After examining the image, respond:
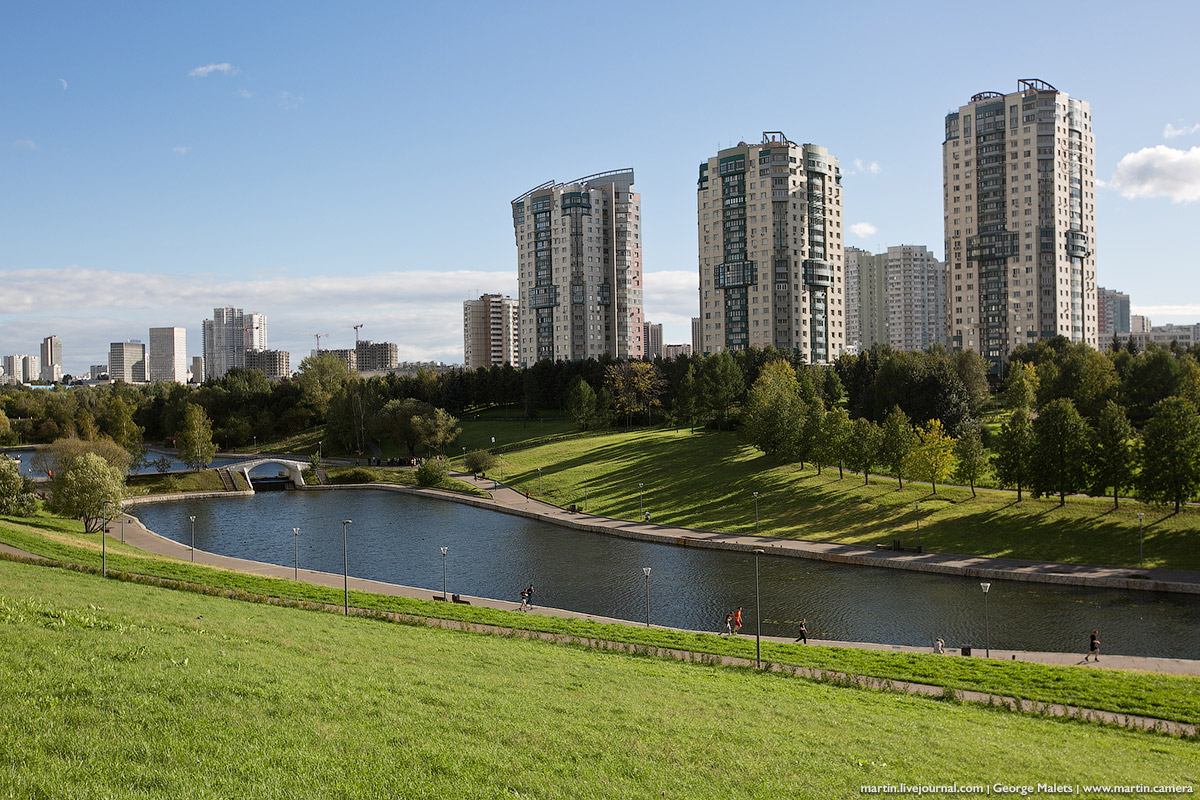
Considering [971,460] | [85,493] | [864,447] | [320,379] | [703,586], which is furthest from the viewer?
[320,379]

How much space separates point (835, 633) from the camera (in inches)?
1357

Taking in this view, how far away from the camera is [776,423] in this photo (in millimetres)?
69250

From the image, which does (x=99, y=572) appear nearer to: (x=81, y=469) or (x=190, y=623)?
(x=190, y=623)

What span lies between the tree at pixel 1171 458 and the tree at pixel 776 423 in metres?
25.0

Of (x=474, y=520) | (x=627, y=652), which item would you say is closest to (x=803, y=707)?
(x=627, y=652)

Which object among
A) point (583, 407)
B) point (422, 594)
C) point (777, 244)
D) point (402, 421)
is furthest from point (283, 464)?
point (777, 244)

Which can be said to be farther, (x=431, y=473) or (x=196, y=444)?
(x=196, y=444)

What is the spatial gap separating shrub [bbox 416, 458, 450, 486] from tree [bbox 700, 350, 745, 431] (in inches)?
1252

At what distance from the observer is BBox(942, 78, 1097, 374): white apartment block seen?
4469 inches

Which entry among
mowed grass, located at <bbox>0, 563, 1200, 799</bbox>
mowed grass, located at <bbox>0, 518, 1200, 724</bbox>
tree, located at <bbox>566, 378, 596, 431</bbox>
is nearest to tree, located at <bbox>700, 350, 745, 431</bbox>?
tree, located at <bbox>566, 378, 596, 431</bbox>

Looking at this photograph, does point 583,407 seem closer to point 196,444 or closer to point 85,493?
point 196,444

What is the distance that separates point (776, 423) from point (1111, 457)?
84.4 ft

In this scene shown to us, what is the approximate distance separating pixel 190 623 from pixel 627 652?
45.1 ft

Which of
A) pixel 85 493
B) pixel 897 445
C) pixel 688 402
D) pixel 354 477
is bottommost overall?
pixel 354 477
